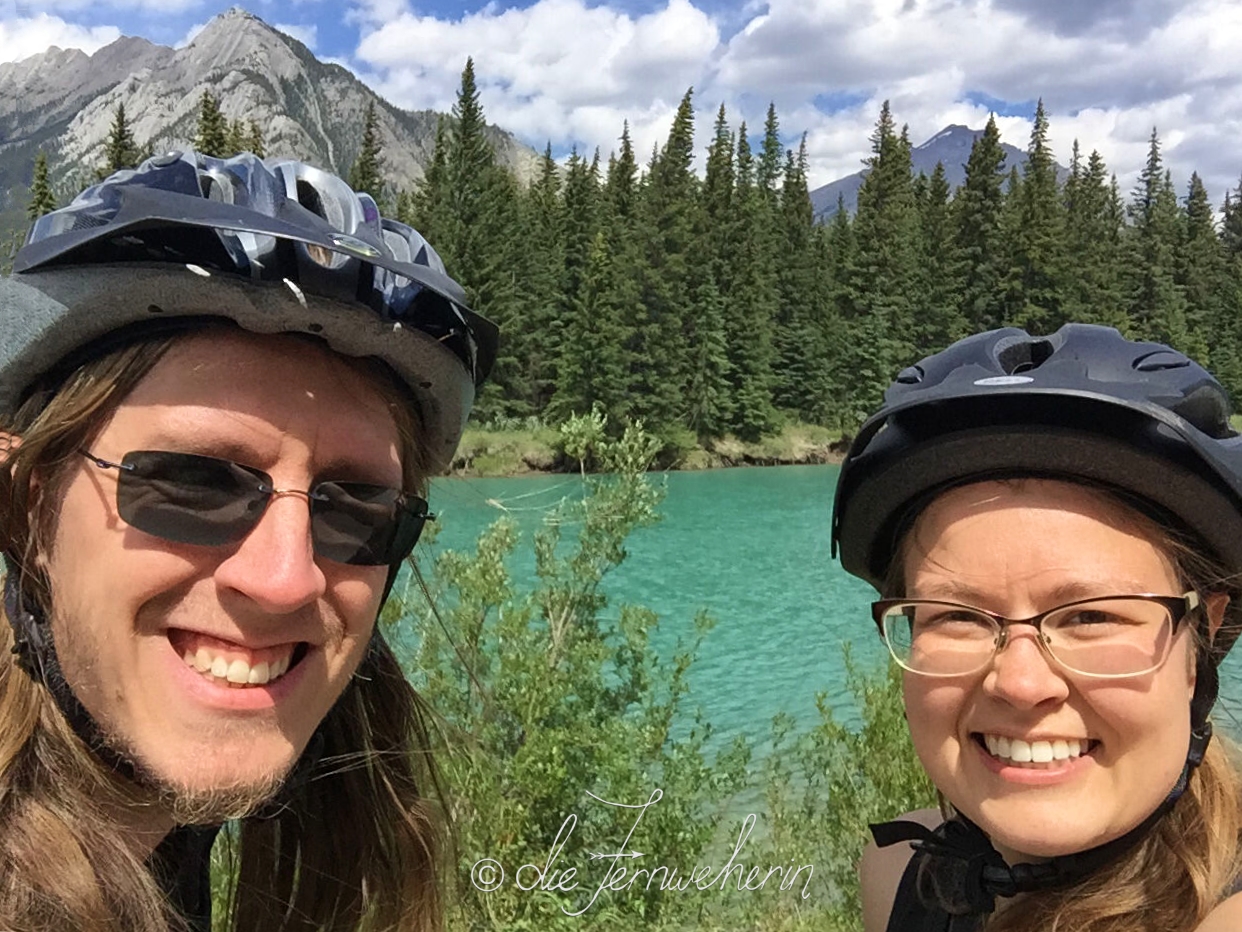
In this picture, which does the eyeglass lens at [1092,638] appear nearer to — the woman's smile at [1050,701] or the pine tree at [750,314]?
the woman's smile at [1050,701]

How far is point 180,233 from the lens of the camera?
1.56m

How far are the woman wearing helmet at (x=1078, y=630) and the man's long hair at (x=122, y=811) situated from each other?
1.11 m

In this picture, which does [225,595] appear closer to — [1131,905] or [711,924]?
[1131,905]

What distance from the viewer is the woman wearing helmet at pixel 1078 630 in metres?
1.57

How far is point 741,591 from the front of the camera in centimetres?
1845

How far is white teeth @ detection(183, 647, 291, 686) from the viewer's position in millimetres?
1557

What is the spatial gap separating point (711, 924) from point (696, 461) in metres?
42.0

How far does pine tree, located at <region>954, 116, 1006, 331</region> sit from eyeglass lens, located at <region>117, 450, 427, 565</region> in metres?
61.4

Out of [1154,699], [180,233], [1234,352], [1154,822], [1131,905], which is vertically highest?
[1234,352]

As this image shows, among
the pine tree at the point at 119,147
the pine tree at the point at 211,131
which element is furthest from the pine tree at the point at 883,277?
the pine tree at the point at 119,147

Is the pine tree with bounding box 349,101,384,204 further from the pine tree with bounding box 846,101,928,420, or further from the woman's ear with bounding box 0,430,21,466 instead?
the woman's ear with bounding box 0,430,21,466

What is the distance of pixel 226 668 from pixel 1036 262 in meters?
61.3

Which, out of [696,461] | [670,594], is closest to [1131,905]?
[670,594]

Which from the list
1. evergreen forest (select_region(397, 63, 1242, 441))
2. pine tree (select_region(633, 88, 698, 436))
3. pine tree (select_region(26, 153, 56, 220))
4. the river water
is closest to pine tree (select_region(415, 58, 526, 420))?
evergreen forest (select_region(397, 63, 1242, 441))
